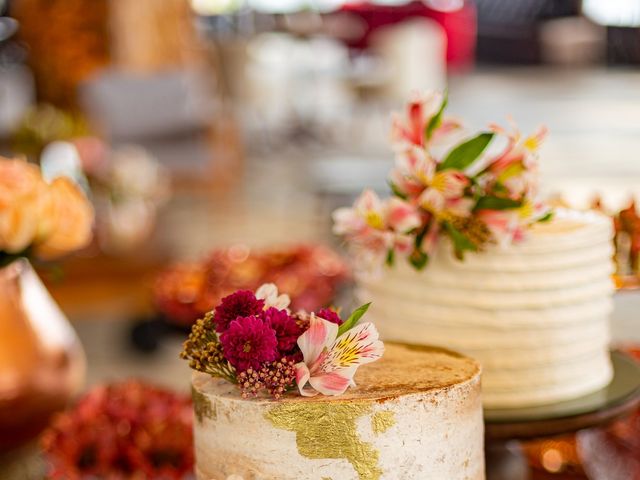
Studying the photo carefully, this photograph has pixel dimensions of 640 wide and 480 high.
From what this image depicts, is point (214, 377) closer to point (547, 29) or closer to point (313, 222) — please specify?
point (313, 222)

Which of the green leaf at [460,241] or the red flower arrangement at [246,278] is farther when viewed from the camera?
A: the red flower arrangement at [246,278]

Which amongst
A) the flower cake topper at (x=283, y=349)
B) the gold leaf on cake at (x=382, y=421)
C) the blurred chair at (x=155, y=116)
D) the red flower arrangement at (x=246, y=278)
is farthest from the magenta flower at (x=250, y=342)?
the blurred chair at (x=155, y=116)

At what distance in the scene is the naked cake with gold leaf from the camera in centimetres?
89

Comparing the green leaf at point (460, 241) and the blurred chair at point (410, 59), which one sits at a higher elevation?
the green leaf at point (460, 241)

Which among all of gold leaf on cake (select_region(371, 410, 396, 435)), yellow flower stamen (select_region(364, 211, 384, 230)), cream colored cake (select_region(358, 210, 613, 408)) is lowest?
cream colored cake (select_region(358, 210, 613, 408))

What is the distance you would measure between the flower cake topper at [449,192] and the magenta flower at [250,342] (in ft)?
1.46

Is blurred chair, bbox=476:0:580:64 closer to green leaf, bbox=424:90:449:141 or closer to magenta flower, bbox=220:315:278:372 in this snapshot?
green leaf, bbox=424:90:449:141

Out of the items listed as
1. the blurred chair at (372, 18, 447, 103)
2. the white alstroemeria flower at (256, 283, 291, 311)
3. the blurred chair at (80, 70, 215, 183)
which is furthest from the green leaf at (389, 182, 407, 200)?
the blurred chair at (372, 18, 447, 103)

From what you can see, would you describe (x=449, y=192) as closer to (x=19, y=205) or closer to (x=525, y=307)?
(x=525, y=307)

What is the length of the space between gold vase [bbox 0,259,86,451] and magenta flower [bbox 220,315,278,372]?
0.73m

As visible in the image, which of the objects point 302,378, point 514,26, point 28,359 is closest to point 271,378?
point 302,378

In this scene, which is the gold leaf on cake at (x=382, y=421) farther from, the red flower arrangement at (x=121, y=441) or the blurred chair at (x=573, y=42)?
the blurred chair at (x=573, y=42)

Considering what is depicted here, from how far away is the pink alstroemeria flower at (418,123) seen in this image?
1266 millimetres

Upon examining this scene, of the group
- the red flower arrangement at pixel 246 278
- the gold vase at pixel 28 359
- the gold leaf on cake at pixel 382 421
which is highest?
the gold leaf on cake at pixel 382 421
